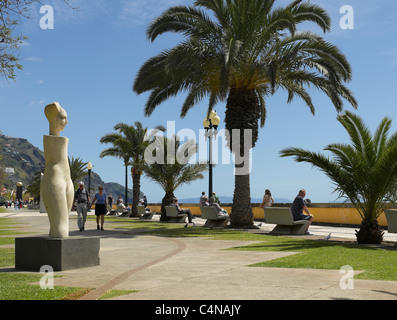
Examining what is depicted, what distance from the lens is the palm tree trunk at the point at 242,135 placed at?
58.3 feet

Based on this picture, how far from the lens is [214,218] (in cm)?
1873

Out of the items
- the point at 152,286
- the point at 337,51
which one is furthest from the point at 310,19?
the point at 152,286

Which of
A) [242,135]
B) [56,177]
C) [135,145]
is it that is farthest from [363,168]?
[135,145]

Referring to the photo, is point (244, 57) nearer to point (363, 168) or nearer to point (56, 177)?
point (363, 168)

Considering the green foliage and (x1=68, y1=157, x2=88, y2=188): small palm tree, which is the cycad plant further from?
(x1=68, y1=157, x2=88, y2=188): small palm tree

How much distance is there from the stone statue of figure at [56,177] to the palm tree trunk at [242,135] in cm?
1078

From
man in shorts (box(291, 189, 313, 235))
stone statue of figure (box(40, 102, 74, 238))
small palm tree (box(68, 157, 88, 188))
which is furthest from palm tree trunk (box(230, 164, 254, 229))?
small palm tree (box(68, 157, 88, 188))

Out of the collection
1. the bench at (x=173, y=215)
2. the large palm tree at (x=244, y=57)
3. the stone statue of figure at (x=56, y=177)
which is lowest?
the bench at (x=173, y=215)

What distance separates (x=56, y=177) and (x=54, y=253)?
4.16 feet

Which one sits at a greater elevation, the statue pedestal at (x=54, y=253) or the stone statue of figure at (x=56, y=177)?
the stone statue of figure at (x=56, y=177)

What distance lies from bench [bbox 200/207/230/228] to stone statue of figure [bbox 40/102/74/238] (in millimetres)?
11309

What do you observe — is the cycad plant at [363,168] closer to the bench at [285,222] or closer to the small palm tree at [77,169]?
the bench at [285,222]

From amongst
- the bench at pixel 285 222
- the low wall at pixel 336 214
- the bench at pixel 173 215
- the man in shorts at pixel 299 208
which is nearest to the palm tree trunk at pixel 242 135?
the bench at pixel 285 222
